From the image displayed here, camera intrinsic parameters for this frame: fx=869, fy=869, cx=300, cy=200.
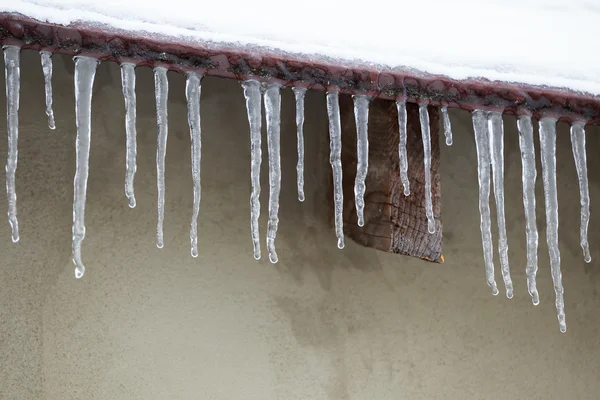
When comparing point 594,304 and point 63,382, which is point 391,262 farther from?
point 63,382

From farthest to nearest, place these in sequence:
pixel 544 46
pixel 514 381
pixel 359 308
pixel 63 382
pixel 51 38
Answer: pixel 514 381 → pixel 359 308 → pixel 63 382 → pixel 544 46 → pixel 51 38

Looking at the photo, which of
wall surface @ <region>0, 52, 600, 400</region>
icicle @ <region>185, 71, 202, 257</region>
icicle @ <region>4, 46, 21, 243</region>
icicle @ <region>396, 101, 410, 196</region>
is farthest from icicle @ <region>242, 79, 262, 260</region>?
wall surface @ <region>0, 52, 600, 400</region>

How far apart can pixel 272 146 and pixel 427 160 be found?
46 cm

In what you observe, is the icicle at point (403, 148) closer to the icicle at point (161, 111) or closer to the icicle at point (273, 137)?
the icicle at point (273, 137)

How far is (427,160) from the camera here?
94.4 inches

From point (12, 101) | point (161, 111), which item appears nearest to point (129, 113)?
point (161, 111)

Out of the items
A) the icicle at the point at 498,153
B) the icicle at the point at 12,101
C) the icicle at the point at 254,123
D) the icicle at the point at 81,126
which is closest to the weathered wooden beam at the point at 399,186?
the icicle at the point at 498,153

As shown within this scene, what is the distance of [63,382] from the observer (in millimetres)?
2686

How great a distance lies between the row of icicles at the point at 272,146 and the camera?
2.06 meters

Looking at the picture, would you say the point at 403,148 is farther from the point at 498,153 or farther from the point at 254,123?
the point at 254,123

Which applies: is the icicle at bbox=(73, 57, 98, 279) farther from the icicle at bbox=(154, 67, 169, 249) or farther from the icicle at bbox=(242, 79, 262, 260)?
the icicle at bbox=(242, 79, 262, 260)

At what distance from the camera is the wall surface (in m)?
2.71

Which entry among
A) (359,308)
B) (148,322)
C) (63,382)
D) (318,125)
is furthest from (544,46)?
(63,382)

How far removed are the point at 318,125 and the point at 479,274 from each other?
85 cm
